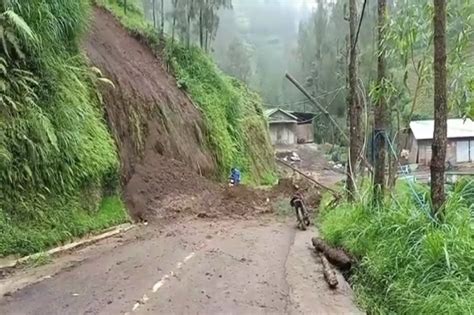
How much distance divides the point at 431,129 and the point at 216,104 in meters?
15.0

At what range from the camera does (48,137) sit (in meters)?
10.1

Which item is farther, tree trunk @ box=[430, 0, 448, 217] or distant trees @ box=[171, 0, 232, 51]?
Result: distant trees @ box=[171, 0, 232, 51]

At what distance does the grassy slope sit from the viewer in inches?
930

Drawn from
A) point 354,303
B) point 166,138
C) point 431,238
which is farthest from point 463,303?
point 166,138

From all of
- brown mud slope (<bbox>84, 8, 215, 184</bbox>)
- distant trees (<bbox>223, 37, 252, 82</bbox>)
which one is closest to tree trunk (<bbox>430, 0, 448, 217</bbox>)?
brown mud slope (<bbox>84, 8, 215, 184</bbox>)

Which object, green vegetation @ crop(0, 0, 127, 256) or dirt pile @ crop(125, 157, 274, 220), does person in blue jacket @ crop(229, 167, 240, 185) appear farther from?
green vegetation @ crop(0, 0, 127, 256)

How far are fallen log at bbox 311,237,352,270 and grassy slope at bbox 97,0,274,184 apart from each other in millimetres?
12720

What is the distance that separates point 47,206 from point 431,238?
6667 mm

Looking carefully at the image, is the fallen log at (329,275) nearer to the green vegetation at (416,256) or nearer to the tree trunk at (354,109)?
the green vegetation at (416,256)

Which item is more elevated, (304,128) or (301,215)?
(304,128)

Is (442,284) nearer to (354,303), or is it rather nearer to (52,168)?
(354,303)

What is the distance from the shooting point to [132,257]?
9203 mm

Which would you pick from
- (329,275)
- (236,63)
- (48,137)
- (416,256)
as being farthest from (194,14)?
(236,63)

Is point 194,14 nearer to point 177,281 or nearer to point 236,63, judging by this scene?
point 177,281
